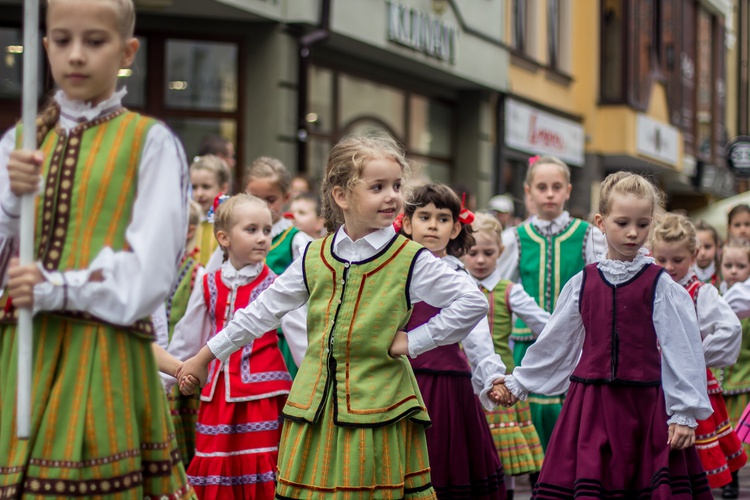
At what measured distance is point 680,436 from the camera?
5215 millimetres

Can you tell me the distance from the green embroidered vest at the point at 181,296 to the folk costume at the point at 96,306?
3.45m

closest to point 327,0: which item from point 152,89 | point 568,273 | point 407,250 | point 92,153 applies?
Answer: point 152,89

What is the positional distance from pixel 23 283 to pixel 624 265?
2974 millimetres

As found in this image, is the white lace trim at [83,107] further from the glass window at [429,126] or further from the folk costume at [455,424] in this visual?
the glass window at [429,126]

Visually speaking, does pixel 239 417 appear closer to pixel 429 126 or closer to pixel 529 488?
pixel 529 488

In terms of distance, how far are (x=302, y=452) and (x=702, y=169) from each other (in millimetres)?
30406

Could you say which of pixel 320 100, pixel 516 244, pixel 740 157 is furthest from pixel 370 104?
pixel 740 157

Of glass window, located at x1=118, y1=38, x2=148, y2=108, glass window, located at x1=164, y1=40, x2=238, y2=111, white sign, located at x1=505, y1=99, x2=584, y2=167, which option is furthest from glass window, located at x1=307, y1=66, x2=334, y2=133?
white sign, located at x1=505, y1=99, x2=584, y2=167

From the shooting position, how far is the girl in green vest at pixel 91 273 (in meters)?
3.46

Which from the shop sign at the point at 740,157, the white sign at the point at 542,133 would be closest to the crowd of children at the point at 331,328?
the white sign at the point at 542,133

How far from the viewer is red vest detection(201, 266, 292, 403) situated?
6239mm

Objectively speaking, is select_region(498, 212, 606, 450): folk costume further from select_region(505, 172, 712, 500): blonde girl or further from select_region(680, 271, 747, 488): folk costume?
select_region(505, 172, 712, 500): blonde girl

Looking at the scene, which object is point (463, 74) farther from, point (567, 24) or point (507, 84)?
point (567, 24)

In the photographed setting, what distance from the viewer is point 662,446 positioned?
17.4 ft
